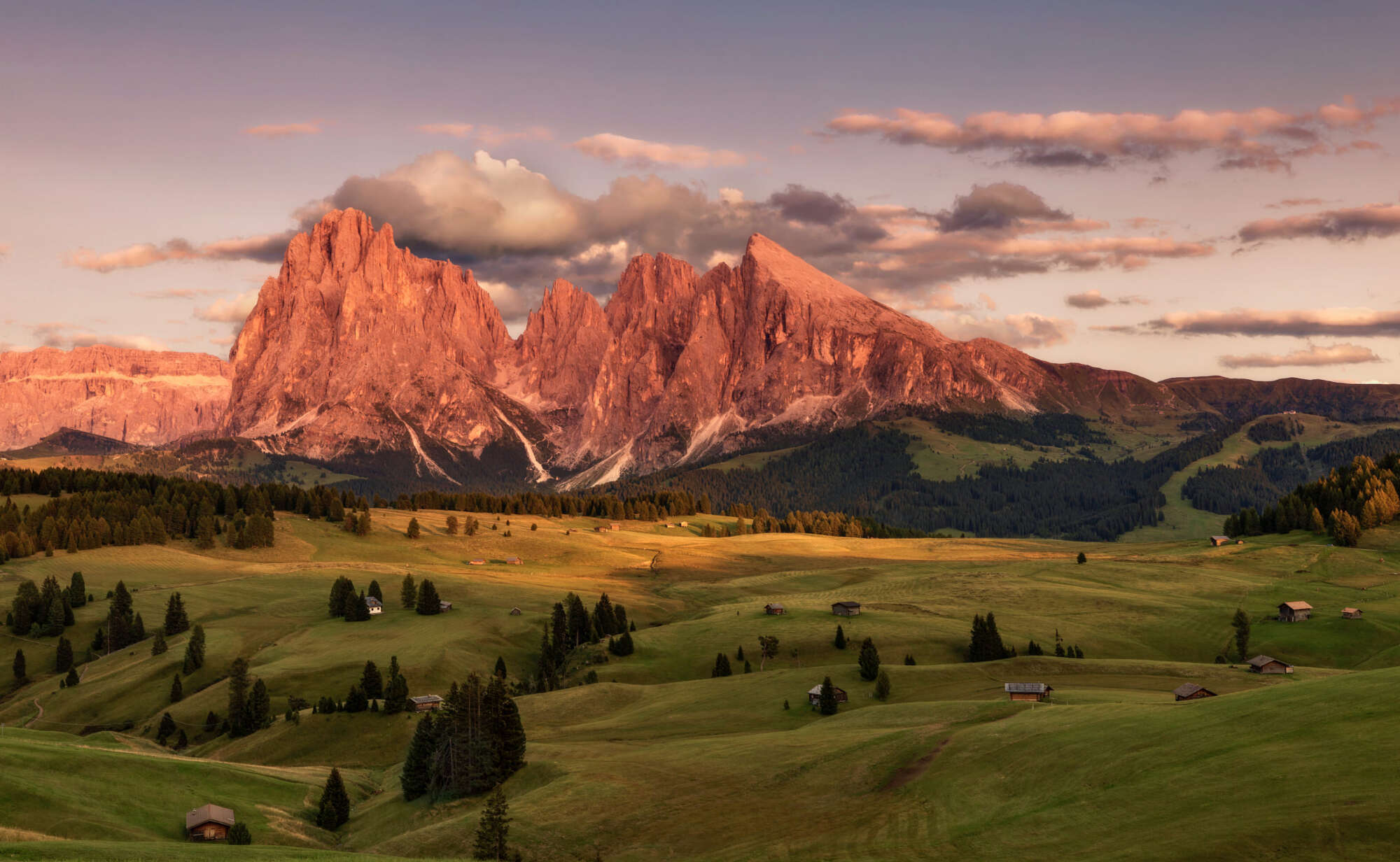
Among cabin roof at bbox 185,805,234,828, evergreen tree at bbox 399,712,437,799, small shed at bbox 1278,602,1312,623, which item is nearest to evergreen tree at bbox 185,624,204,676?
evergreen tree at bbox 399,712,437,799

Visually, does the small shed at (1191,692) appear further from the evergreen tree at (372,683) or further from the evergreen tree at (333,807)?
the evergreen tree at (372,683)

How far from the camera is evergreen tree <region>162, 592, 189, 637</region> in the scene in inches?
6299

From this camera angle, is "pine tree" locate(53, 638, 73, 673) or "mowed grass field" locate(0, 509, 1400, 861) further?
"pine tree" locate(53, 638, 73, 673)

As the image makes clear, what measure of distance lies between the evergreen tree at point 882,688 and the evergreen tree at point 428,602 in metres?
91.1

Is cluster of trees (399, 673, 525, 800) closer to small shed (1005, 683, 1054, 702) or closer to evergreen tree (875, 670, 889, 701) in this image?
evergreen tree (875, 670, 889, 701)

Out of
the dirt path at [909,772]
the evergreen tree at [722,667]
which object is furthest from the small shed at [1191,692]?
the evergreen tree at [722,667]

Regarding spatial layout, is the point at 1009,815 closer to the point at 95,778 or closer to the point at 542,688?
the point at 95,778

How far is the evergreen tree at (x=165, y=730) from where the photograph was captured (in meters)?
118

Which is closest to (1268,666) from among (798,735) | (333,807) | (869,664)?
(869,664)

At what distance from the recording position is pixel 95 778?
242 feet

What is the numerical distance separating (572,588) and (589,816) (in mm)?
132248

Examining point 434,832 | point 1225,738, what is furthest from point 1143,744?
point 434,832

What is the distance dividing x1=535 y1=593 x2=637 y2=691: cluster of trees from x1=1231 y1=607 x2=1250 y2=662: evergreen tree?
8172cm

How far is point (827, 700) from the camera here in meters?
99.6
